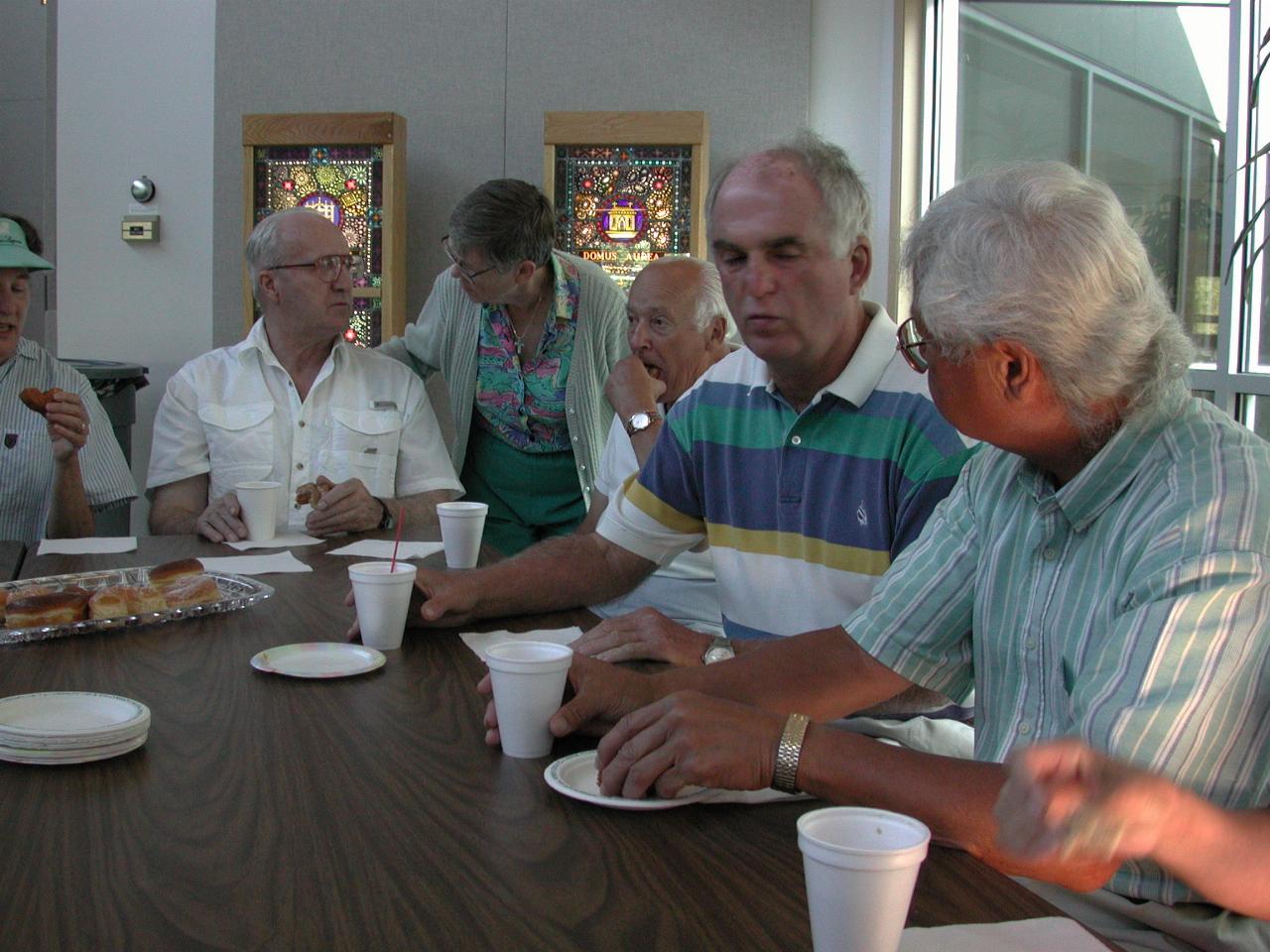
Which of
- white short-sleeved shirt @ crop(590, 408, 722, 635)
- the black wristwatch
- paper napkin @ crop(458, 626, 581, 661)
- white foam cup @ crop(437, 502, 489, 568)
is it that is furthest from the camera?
the black wristwatch

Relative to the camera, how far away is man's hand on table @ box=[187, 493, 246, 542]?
8.75 feet

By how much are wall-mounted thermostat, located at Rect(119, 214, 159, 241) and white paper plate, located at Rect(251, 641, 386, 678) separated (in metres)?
3.92

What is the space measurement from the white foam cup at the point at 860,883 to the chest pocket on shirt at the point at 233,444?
2.59 metres

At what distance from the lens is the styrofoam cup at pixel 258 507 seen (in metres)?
2.62

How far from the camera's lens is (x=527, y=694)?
129 centimetres

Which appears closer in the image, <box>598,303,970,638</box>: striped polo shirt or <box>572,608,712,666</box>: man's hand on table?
<box>572,608,712,666</box>: man's hand on table

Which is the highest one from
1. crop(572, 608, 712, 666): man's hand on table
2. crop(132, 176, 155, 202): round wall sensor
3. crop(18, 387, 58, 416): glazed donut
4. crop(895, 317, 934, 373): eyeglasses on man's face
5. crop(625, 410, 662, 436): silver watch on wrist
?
crop(132, 176, 155, 202): round wall sensor

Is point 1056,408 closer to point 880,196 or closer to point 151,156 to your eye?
point 880,196

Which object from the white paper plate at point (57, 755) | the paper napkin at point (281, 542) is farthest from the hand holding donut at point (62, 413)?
the white paper plate at point (57, 755)

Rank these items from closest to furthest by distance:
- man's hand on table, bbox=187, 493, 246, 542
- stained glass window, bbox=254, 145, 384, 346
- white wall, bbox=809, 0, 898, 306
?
man's hand on table, bbox=187, 493, 246, 542 → white wall, bbox=809, 0, 898, 306 → stained glass window, bbox=254, 145, 384, 346

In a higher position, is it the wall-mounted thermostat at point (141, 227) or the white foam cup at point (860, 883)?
the wall-mounted thermostat at point (141, 227)

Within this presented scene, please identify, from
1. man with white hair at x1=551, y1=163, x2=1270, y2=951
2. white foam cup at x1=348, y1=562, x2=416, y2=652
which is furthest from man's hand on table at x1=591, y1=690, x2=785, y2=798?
white foam cup at x1=348, y1=562, x2=416, y2=652

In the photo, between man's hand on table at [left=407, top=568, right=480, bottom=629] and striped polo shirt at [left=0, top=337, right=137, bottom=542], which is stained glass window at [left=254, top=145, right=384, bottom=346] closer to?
striped polo shirt at [left=0, top=337, right=137, bottom=542]

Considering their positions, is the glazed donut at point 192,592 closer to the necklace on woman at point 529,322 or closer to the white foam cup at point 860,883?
the white foam cup at point 860,883
